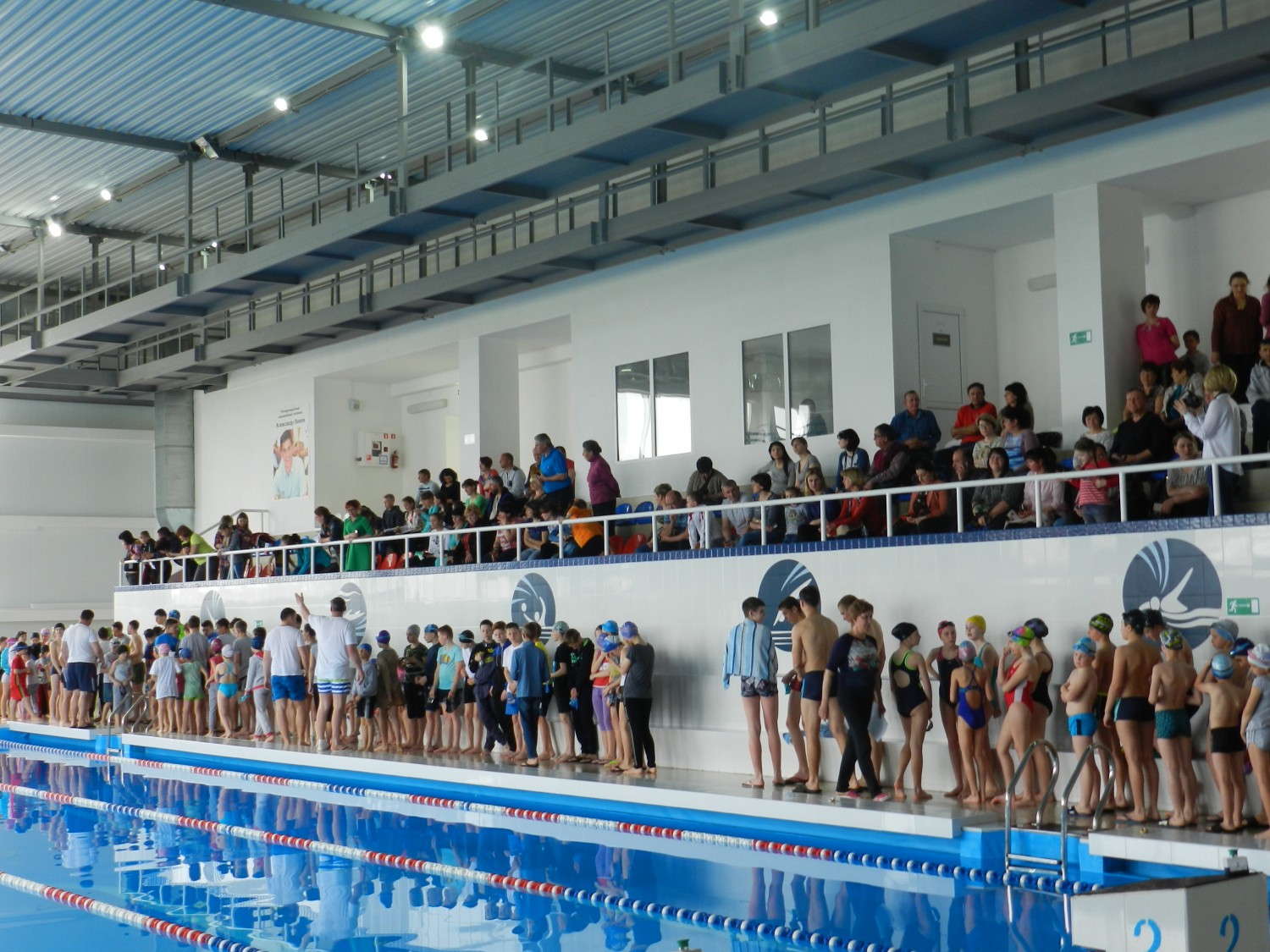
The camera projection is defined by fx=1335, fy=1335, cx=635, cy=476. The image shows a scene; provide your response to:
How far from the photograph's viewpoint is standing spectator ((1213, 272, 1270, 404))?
37.2ft

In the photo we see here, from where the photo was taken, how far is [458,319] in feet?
65.8

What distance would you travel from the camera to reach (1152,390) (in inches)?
437

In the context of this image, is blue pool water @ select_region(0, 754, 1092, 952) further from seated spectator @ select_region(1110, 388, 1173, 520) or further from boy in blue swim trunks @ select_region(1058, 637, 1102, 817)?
seated spectator @ select_region(1110, 388, 1173, 520)

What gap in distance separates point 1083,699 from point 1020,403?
135 inches

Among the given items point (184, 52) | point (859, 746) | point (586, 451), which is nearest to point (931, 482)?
point (859, 746)

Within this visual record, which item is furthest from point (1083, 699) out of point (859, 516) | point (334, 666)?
point (334, 666)

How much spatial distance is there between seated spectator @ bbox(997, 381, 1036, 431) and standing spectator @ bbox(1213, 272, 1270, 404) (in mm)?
1592

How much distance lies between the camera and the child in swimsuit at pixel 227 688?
1781 centimetres

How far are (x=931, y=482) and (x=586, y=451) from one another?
4898mm

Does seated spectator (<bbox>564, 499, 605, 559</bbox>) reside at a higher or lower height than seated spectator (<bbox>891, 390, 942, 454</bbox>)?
lower

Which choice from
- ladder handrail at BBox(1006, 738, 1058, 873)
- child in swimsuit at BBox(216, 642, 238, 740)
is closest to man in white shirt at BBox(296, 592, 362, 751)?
child in swimsuit at BBox(216, 642, 238, 740)

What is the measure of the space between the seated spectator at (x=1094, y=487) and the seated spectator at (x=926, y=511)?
1.28 meters

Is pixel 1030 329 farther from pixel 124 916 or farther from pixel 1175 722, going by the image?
pixel 124 916

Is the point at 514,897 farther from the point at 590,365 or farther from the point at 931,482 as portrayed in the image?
the point at 590,365
